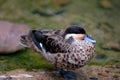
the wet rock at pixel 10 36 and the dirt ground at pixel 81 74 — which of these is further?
the wet rock at pixel 10 36

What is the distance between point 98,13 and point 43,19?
122 centimetres

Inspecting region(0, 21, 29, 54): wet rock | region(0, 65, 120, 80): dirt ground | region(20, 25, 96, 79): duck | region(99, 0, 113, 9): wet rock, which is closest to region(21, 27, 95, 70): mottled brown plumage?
region(20, 25, 96, 79): duck

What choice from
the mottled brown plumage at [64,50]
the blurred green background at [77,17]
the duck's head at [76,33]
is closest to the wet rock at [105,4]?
the blurred green background at [77,17]

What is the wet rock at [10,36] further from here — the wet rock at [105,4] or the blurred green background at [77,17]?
the wet rock at [105,4]

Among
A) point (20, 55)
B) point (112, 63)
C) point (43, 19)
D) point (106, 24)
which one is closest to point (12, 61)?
point (20, 55)

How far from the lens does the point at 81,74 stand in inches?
218

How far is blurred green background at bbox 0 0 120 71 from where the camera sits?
6605 millimetres

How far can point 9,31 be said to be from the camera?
6.35 m

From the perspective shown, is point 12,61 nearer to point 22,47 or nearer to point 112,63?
point 22,47

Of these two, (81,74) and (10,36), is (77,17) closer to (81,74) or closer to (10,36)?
(10,36)

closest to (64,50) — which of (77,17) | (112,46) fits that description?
(112,46)

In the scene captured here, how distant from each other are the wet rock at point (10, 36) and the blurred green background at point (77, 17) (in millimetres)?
131

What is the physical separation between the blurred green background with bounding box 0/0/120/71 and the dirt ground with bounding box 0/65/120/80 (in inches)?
15.0

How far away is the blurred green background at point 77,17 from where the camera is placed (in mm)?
6605
